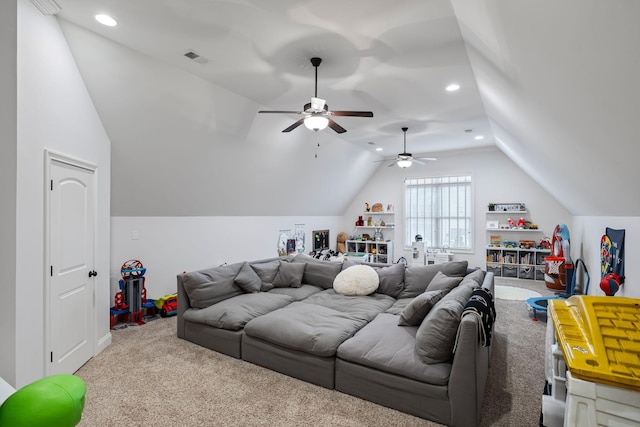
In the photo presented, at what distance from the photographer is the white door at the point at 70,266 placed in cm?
266

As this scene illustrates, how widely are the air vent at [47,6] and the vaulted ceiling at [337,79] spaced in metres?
0.11

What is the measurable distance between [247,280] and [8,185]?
2512 mm

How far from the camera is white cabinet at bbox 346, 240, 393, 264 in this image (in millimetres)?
8320

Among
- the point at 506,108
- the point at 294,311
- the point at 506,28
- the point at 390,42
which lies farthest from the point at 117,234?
the point at 506,108

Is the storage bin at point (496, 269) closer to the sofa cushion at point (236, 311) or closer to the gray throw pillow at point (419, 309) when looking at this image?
the gray throw pillow at point (419, 309)

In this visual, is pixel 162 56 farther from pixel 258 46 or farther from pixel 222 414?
pixel 222 414

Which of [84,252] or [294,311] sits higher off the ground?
[84,252]

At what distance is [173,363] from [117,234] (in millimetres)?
2183

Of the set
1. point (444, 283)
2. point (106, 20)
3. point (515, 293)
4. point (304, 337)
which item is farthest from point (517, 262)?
point (106, 20)

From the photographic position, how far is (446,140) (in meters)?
6.64

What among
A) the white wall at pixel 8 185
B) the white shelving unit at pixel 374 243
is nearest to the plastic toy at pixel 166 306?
the white wall at pixel 8 185

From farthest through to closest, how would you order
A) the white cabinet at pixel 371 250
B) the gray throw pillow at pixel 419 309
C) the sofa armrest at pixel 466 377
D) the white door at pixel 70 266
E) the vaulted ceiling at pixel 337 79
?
the white cabinet at pixel 371 250, the gray throw pillow at pixel 419 309, the white door at pixel 70 266, the sofa armrest at pixel 466 377, the vaulted ceiling at pixel 337 79

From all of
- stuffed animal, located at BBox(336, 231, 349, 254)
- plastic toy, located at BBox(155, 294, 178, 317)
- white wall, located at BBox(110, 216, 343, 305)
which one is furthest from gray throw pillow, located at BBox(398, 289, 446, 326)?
stuffed animal, located at BBox(336, 231, 349, 254)

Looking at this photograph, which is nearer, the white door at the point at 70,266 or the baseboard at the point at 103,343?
the white door at the point at 70,266
